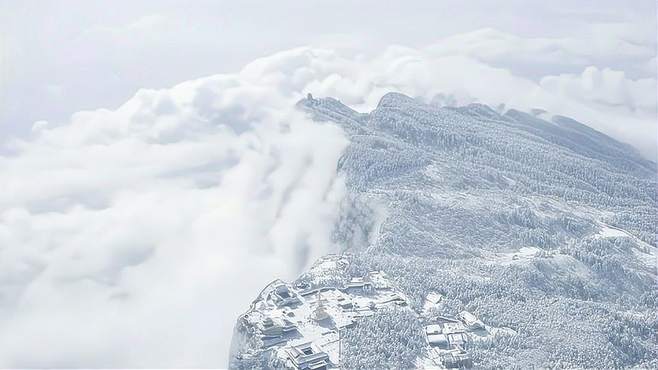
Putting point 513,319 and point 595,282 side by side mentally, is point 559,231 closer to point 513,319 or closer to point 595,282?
point 595,282

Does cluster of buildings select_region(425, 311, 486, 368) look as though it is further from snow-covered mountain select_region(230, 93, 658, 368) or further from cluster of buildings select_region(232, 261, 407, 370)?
cluster of buildings select_region(232, 261, 407, 370)

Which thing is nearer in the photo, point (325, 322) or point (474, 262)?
point (325, 322)

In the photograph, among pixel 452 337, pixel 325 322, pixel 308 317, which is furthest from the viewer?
pixel 308 317

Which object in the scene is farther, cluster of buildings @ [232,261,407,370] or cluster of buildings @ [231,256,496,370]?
cluster of buildings @ [232,261,407,370]

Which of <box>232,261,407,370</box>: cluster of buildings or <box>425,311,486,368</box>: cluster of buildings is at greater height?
<box>232,261,407,370</box>: cluster of buildings

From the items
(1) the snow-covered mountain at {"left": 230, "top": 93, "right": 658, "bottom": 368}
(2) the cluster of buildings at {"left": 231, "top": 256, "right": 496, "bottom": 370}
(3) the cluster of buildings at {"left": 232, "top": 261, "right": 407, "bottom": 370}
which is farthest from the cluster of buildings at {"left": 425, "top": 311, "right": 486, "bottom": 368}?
(3) the cluster of buildings at {"left": 232, "top": 261, "right": 407, "bottom": 370}

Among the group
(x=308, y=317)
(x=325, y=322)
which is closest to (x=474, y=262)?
(x=325, y=322)

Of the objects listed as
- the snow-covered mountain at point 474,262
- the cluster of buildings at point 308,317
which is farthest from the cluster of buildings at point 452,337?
the cluster of buildings at point 308,317

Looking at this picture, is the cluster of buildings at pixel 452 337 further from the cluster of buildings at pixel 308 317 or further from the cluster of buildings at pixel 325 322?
the cluster of buildings at pixel 308 317

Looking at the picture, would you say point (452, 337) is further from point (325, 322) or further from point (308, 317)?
point (308, 317)
